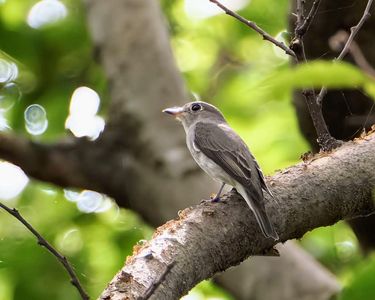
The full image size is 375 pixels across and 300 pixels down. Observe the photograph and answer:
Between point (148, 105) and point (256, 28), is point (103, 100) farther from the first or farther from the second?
point (256, 28)

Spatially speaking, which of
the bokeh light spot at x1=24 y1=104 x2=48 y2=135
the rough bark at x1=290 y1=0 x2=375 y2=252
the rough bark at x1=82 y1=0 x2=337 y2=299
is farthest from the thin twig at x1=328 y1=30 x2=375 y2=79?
the bokeh light spot at x1=24 y1=104 x2=48 y2=135

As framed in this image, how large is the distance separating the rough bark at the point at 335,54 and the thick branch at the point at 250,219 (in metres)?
0.83

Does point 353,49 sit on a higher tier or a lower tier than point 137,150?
higher

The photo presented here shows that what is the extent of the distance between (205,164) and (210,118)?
0.72m

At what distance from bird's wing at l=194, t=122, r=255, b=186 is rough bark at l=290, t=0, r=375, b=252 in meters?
0.36

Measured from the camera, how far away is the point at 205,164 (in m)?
3.93

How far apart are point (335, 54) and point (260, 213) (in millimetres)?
1599

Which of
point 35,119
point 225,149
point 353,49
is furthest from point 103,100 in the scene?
point 353,49

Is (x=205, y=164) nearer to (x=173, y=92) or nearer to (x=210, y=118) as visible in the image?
(x=210, y=118)

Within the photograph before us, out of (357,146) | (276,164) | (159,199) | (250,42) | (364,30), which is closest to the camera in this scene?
(357,146)

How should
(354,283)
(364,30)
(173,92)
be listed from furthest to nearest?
(173,92)
(364,30)
(354,283)

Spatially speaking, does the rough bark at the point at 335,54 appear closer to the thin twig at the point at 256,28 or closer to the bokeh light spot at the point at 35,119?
the thin twig at the point at 256,28

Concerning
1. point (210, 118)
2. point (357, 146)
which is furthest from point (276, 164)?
point (357, 146)

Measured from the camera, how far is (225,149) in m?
3.92
